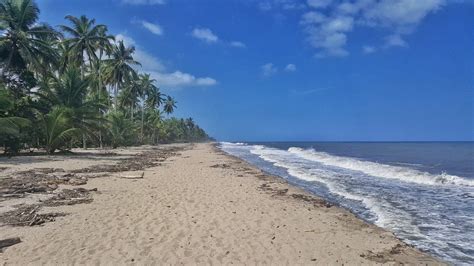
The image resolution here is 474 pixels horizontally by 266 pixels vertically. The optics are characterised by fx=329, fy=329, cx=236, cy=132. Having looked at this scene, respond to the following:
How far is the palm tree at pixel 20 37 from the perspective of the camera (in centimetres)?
2394

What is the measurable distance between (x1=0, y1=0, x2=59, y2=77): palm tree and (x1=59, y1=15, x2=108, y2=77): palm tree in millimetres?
10272

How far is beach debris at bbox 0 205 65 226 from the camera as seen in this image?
6.61 m

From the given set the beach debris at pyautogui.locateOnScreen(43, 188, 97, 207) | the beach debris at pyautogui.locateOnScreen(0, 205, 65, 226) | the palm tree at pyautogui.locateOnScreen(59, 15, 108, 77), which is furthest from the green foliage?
the beach debris at pyautogui.locateOnScreen(0, 205, 65, 226)

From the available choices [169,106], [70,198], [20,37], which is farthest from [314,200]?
[169,106]

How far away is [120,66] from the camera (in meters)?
46.5

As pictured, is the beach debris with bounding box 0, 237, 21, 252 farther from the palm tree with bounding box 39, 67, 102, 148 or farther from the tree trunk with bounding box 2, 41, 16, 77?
the tree trunk with bounding box 2, 41, 16, 77

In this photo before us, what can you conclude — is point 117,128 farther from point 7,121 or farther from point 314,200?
point 314,200

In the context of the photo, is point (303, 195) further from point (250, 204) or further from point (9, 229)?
point (9, 229)

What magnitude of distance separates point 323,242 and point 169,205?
14.7 feet

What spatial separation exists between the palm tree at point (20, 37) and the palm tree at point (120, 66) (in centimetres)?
2005

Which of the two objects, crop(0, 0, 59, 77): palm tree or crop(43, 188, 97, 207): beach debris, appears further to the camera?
crop(0, 0, 59, 77): palm tree

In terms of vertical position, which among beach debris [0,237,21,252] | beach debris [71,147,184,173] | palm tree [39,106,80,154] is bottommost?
beach debris [0,237,21,252]

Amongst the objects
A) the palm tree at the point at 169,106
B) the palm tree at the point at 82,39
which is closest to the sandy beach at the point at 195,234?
the palm tree at the point at 82,39

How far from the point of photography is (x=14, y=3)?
24.3 m
